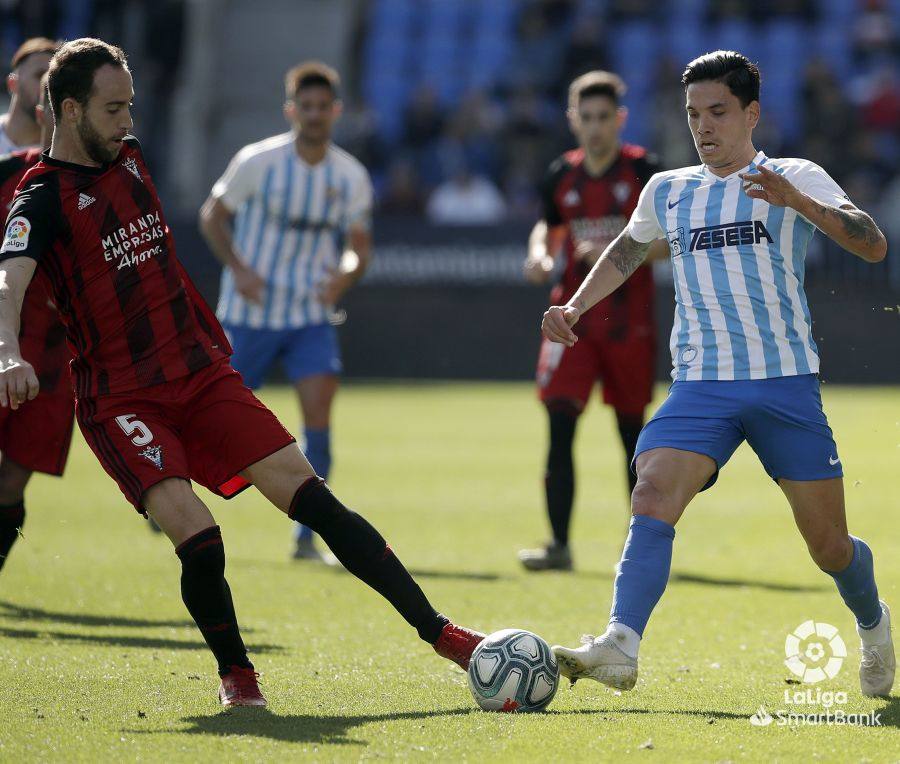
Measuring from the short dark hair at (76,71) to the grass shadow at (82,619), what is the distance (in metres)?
2.39

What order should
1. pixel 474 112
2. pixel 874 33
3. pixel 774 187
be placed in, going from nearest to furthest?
pixel 774 187 → pixel 474 112 → pixel 874 33

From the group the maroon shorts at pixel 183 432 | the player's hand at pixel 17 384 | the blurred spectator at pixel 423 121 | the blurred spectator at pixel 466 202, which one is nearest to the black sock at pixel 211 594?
the maroon shorts at pixel 183 432

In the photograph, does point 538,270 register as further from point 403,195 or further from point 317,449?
point 403,195

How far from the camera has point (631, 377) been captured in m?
7.97

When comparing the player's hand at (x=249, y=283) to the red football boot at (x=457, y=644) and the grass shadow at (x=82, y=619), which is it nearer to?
the grass shadow at (x=82, y=619)

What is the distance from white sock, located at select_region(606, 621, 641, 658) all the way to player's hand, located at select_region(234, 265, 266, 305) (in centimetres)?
413

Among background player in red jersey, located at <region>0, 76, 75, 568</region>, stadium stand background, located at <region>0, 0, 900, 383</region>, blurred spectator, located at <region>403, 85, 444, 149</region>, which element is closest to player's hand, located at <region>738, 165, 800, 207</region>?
background player in red jersey, located at <region>0, 76, 75, 568</region>

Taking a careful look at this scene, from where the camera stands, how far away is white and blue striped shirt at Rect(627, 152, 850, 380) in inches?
190

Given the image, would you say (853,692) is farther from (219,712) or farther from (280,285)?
(280,285)

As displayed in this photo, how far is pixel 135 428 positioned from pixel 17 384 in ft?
1.61

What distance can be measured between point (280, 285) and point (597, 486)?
3.57 m

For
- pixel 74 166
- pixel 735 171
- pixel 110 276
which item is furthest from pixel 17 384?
pixel 735 171

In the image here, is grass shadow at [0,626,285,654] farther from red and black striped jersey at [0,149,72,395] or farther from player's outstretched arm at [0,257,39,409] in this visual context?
player's outstretched arm at [0,257,39,409]

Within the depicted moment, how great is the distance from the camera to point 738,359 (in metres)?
4.85
